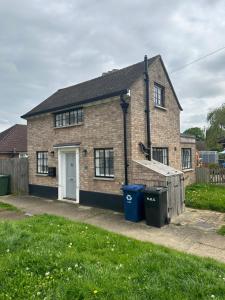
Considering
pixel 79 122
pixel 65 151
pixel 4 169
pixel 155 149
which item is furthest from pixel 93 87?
pixel 4 169

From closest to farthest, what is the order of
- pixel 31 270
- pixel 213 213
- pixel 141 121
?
1. pixel 31 270
2. pixel 213 213
3. pixel 141 121

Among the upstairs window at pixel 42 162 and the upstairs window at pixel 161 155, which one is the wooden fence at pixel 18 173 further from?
the upstairs window at pixel 161 155

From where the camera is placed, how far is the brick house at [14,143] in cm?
2375

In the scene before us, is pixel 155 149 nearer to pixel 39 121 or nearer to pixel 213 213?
pixel 213 213

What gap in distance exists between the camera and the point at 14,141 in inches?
997

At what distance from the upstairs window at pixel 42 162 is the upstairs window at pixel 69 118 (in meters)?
1.82

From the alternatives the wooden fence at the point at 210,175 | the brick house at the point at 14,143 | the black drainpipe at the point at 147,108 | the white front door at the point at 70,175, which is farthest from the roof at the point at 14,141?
the black drainpipe at the point at 147,108

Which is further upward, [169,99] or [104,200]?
[169,99]

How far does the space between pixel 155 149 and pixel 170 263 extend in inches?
272

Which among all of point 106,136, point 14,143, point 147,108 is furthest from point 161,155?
point 14,143

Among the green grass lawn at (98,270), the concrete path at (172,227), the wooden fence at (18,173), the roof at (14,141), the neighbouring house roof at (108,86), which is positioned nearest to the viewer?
the green grass lawn at (98,270)

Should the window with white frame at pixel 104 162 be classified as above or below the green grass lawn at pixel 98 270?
above

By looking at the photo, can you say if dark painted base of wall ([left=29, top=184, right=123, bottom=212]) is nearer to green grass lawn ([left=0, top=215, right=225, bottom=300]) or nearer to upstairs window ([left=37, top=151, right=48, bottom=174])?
upstairs window ([left=37, top=151, right=48, bottom=174])

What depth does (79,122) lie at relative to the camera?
37.1 ft
